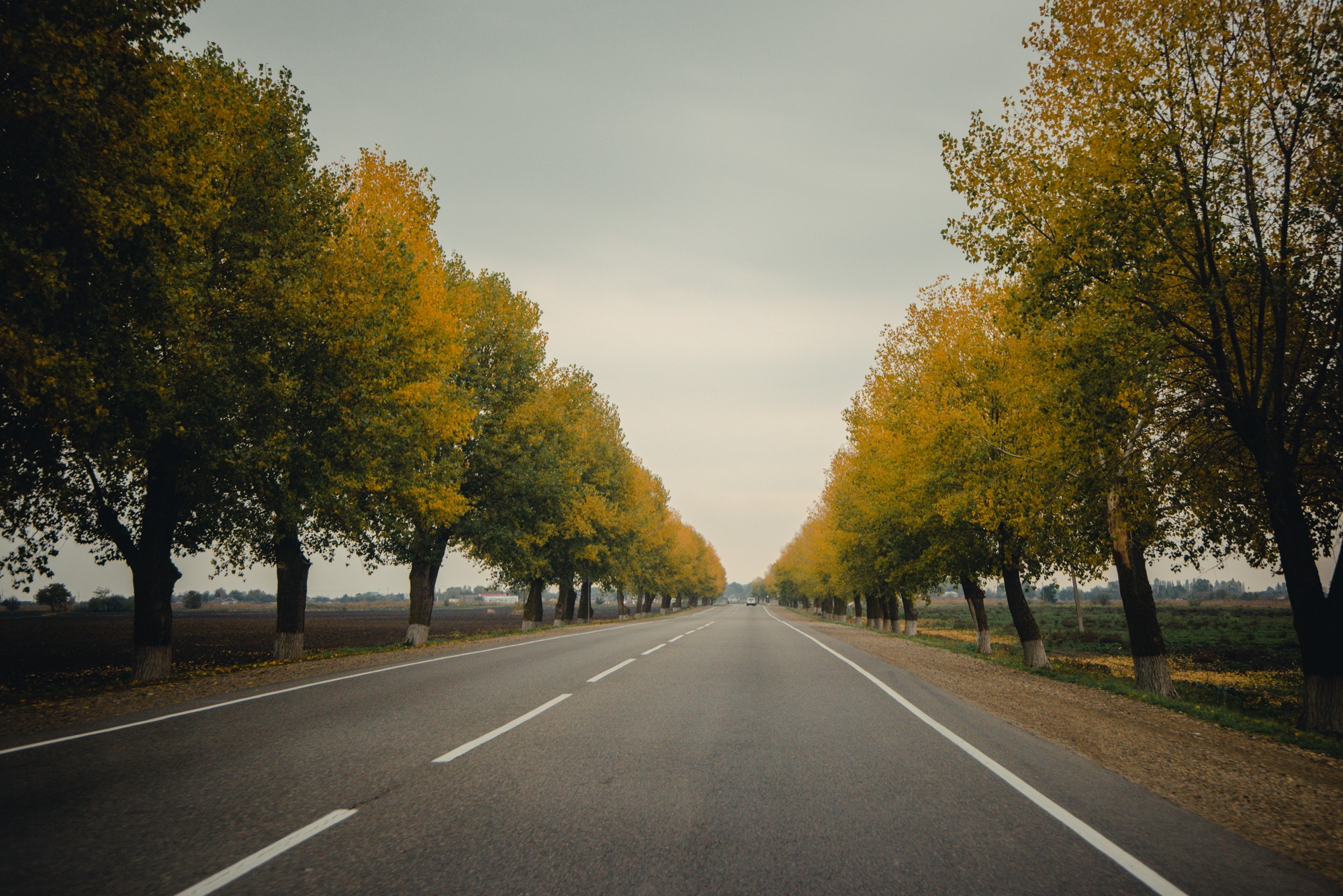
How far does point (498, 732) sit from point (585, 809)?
270 cm

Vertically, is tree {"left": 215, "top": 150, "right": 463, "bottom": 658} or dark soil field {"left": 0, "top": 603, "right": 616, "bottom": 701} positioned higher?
tree {"left": 215, "top": 150, "right": 463, "bottom": 658}

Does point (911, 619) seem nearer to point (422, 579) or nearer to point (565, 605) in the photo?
point (565, 605)

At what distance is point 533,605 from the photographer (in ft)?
104

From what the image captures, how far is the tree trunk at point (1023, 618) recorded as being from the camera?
19.1m

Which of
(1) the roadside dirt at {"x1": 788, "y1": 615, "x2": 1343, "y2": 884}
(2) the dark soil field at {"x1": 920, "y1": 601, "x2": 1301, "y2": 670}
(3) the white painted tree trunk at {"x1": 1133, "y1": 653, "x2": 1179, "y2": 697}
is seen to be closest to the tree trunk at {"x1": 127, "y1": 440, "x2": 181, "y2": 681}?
(1) the roadside dirt at {"x1": 788, "y1": 615, "x2": 1343, "y2": 884}

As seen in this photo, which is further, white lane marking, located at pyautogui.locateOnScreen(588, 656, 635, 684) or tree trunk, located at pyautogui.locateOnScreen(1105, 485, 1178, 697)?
tree trunk, located at pyautogui.locateOnScreen(1105, 485, 1178, 697)

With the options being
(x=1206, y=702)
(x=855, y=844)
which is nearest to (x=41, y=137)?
(x=855, y=844)

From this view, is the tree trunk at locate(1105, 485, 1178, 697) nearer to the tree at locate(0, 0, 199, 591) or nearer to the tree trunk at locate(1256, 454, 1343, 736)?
the tree trunk at locate(1256, 454, 1343, 736)

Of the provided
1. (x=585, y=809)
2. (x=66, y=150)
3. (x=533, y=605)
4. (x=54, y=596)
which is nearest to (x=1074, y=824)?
(x=585, y=809)

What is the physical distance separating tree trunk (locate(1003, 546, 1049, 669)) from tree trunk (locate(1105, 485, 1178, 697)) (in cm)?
474

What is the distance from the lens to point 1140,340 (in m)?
10.5

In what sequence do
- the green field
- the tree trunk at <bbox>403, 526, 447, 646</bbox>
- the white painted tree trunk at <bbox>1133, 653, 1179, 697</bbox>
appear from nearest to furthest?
the green field < the white painted tree trunk at <bbox>1133, 653, 1179, 697</bbox> < the tree trunk at <bbox>403, 526, 447, 646</bbox>

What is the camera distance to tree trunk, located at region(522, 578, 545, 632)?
102 feet

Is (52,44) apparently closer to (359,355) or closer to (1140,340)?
(359,355)
